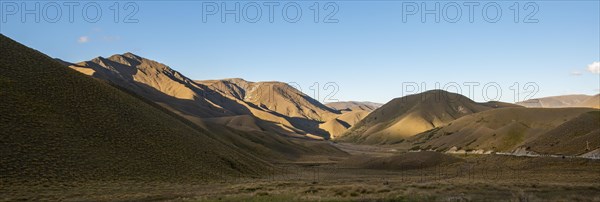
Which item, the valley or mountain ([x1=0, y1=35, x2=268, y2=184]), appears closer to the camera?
the valley

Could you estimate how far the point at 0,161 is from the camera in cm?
4284

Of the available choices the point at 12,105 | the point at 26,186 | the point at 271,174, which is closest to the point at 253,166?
the point at 271,174

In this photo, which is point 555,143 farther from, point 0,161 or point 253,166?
point 0,161

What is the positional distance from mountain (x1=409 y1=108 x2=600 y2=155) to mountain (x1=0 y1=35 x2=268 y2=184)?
57853mm

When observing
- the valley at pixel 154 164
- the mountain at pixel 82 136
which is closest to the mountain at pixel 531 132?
the valley at pixel 154 164

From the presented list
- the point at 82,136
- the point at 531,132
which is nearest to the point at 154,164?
the point at 82,136

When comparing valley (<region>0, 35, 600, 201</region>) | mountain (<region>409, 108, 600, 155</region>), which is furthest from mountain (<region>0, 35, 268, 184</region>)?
mountain (<region>409, 108, 600, 155</region>)

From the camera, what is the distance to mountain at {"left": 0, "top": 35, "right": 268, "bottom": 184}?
4609 cm

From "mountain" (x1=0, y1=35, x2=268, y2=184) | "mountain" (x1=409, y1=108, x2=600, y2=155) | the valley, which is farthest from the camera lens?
"mountain" (x1=409, y1=108, x2=600, y2=155)

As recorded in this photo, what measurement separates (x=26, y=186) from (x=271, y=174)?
126ft

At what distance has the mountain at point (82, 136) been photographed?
4609cm

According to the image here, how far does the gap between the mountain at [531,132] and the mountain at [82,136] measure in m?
57.9

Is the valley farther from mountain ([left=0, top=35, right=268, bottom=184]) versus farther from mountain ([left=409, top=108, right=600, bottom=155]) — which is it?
mountain ([left=409, top=108, right=600, bottom=155])

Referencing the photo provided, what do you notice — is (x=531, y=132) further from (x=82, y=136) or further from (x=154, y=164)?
(x=82, y=136)
